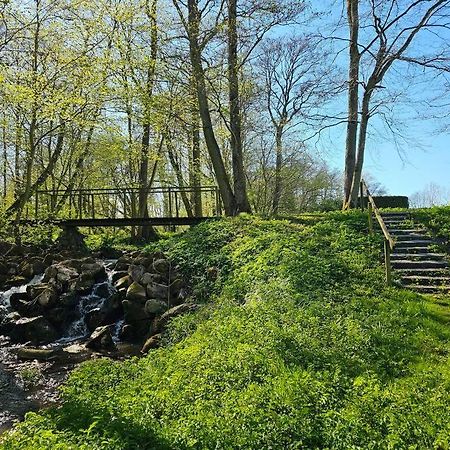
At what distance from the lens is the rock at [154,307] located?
11680 mm

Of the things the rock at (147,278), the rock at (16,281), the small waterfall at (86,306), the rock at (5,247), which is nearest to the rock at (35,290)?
the small waterfall at (86,306)

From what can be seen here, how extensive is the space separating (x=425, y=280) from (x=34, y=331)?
9.47m

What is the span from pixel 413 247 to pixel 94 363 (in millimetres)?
8372

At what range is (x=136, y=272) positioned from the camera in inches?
533

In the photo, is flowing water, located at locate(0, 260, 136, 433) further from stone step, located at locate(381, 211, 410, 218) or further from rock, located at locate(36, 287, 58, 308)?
stone step, located at locate(381, 211, 410, 218)

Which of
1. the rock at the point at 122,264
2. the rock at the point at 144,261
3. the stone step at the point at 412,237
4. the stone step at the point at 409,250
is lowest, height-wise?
the rock at the point at 122,264

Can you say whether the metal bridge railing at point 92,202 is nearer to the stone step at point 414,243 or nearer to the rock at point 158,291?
the rock at point 158,291

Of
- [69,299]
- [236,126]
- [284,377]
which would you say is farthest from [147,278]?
[236,126]

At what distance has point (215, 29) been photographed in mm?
16453

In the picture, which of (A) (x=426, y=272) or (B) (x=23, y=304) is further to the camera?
(B) (x=23, y=304)

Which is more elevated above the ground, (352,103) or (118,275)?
(352,103)

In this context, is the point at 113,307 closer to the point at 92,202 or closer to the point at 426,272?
the point at 426,272

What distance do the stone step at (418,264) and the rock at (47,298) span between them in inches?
360

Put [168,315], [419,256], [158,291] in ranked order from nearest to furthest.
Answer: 1. [168,315]
2. [419,256]
3. [158,291]
